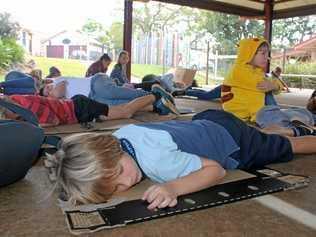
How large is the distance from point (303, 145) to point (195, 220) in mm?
925

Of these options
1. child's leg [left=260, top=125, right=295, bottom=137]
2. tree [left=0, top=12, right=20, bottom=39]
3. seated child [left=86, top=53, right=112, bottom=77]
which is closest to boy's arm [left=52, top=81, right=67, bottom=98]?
child's leg [left=260, top=125, right=295, bottom=137]

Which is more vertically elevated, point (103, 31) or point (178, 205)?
point (103, 31)

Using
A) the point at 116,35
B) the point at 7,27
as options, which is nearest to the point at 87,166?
the point at 7,27

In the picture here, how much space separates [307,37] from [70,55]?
1005 centimetres

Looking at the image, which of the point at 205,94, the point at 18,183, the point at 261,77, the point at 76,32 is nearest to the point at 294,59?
the point at 76,32

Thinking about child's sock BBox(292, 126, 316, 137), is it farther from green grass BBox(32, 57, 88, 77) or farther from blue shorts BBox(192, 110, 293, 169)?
green grass BBox(32, 57, 88, 77)

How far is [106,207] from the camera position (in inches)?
43.2

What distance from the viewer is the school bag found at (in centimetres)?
119

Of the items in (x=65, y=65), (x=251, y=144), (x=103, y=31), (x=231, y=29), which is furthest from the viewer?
(x=231, y=29)

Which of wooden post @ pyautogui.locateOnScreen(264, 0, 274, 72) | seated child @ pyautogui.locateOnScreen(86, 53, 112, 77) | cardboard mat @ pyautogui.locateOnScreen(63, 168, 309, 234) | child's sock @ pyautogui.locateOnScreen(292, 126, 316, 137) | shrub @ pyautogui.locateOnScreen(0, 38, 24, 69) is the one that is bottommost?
cardboard mat @ pyautogui.locateOnScreen(63, 168, 309, 234)

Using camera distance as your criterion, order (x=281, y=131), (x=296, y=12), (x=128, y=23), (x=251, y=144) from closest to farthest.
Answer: (x=251, y=144)
(x=281, y=131)
(x=128, y=23)
(x=296, y=12)

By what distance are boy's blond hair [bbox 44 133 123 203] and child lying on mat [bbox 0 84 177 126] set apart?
1.27 meters

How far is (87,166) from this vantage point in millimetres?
1007

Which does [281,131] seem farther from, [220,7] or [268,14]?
[268,14]
